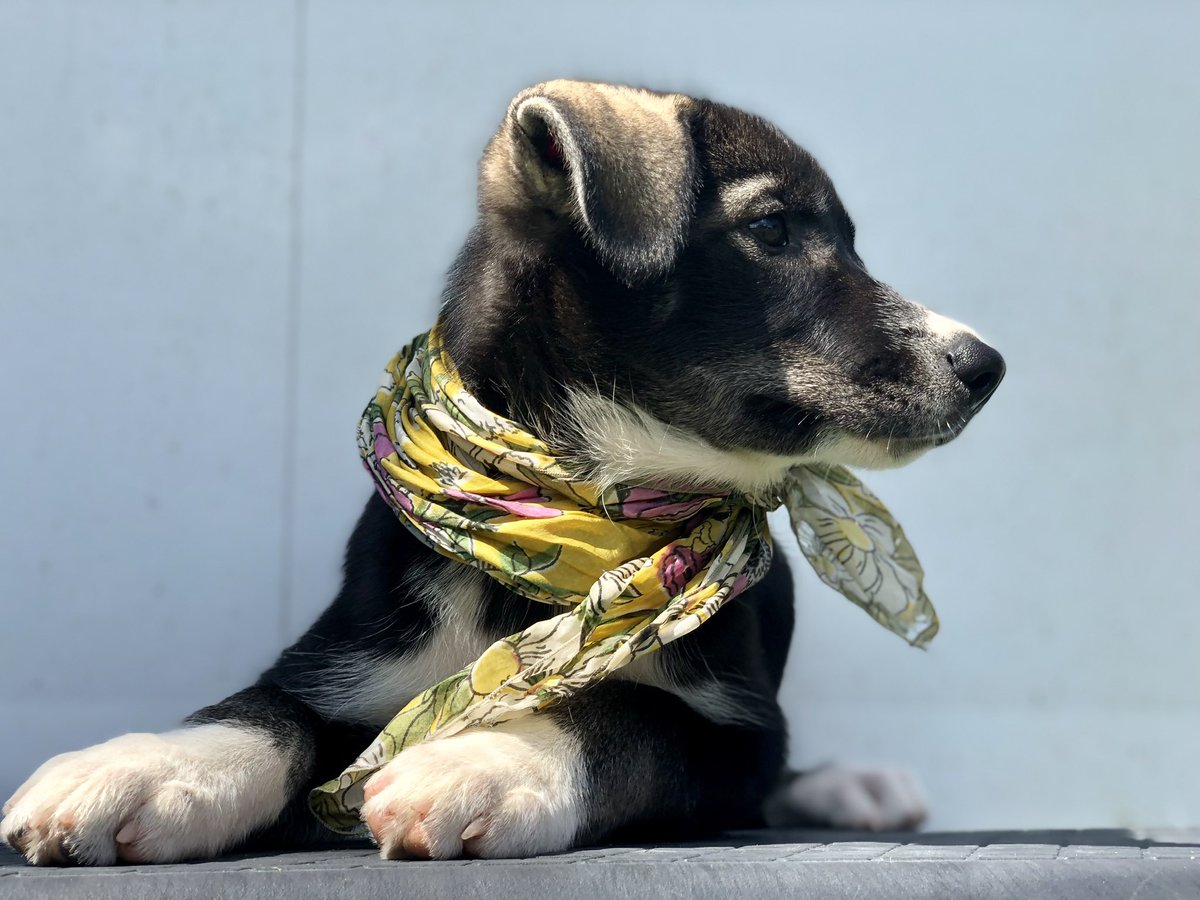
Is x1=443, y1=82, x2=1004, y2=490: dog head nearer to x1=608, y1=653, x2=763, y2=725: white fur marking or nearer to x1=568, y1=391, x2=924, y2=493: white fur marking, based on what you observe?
x1=568, y1=391, x2=924, y2=493: white fur marking

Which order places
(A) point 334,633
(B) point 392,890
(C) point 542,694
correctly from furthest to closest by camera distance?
(A) point 334,633 < (C) point 542,694 < (B) point 392,890

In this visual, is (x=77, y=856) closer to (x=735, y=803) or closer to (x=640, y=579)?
(x=640, y=579)

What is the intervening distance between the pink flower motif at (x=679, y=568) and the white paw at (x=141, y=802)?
63 centimetres

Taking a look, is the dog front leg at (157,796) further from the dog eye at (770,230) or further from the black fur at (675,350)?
the dog eye at (770,230)

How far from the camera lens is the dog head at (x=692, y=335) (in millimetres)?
1922

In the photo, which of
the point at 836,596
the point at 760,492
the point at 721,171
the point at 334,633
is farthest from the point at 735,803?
the point at 836,596

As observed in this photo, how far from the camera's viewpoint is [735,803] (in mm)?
1876

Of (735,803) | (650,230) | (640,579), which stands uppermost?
(650,230)

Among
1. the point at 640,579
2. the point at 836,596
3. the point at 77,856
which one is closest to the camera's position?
the point at 77,856

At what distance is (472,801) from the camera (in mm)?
1456

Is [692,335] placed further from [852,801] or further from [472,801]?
[852,801]

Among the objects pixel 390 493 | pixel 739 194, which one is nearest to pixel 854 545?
pixel 739 194

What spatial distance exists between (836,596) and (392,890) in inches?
96.4

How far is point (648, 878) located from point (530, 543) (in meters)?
0.64
